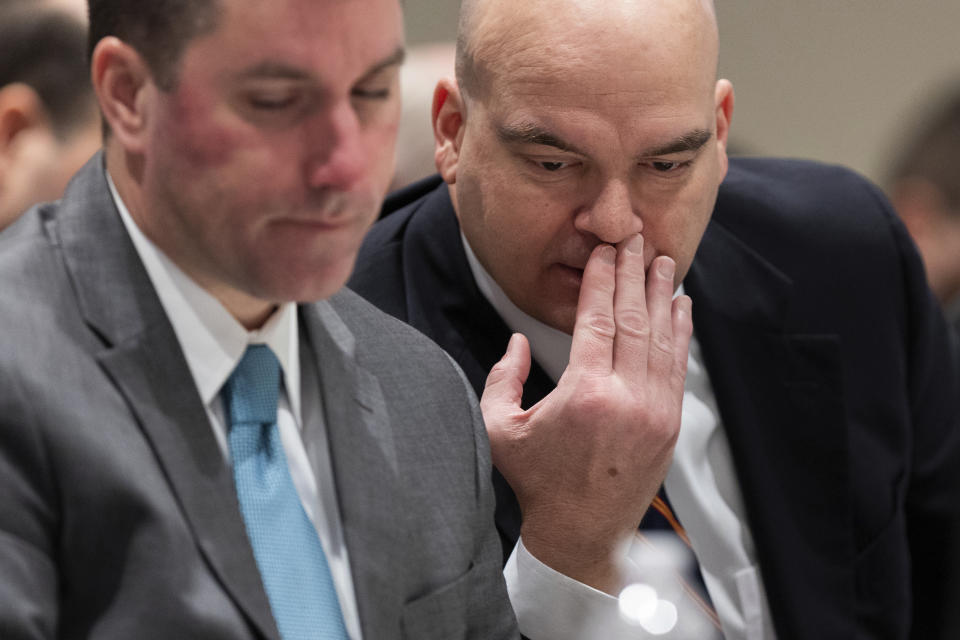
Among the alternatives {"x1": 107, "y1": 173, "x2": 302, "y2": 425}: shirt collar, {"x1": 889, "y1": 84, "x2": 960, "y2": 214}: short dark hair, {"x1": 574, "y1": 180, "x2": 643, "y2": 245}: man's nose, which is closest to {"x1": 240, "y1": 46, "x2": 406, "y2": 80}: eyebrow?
{"x1": 107, "y1": 173, "x2": 302, "y2": 425}: shirt collar

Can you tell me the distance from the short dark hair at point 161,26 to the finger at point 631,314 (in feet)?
1.59

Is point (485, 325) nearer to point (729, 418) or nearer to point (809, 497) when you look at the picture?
point (729, 418)

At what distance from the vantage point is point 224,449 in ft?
2.76

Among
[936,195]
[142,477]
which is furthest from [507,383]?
[936,195]

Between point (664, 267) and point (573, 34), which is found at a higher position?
point (573, 34)

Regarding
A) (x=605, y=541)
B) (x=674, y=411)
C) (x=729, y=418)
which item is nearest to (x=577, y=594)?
(x=605, y=541)

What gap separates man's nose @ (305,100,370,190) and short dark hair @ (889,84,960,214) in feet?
6.51

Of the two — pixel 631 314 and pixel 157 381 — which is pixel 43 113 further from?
pixel 631 314

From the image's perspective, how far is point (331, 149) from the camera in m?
0.79

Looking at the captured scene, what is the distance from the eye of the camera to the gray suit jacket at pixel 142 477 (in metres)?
0.74

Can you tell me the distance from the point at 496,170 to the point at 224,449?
0.43m

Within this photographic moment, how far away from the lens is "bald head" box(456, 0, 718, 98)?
1.11 meters

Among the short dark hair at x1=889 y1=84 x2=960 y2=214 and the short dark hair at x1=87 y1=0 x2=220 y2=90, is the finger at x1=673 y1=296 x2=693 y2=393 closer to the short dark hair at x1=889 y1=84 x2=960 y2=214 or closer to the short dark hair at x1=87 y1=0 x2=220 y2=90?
the short dark hair at x1=87 y1=0 x2=220 y2=90

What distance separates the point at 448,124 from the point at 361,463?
1.40 ft
